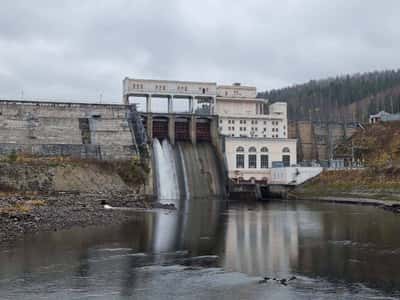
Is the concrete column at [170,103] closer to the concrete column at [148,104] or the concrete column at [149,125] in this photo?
the concrete column at [148,104]

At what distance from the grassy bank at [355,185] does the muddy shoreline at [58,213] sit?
66.3 feet

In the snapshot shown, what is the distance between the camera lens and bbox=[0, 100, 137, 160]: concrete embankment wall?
208 feet

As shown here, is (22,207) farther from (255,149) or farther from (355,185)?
(255,149)

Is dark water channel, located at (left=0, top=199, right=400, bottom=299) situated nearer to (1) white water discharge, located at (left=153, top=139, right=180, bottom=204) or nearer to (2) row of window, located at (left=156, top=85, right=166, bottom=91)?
(1) white water discharge, located at (left=153, top=139, right=180, bottom=204)

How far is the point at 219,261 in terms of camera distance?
2105cm

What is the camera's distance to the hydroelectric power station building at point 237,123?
238 feet

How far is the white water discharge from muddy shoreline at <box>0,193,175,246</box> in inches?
448

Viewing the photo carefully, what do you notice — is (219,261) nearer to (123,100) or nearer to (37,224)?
(37,224)

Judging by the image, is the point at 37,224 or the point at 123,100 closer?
the point at 37,224

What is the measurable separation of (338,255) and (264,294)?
7.34 m

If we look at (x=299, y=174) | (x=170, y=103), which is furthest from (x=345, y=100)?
(x=299, y=174)

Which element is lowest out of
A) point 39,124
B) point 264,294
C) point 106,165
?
point 264,294

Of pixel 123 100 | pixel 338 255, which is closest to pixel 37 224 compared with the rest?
pixel 338 255

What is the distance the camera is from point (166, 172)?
6706 cm
